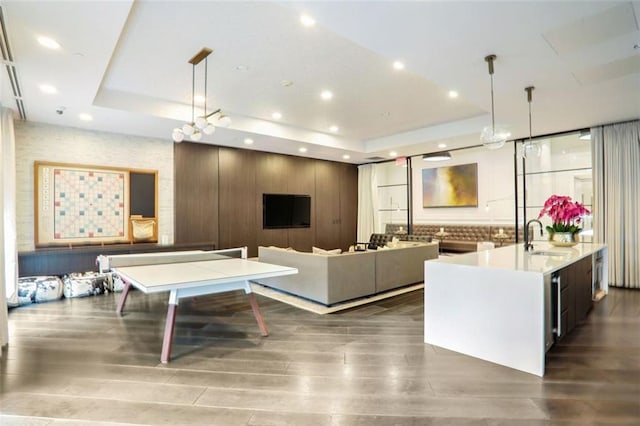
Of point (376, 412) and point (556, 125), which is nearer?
point (376, 412)

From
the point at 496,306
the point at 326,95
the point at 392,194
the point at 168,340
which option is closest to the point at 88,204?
the point at 168,340

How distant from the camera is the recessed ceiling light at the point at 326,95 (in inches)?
186

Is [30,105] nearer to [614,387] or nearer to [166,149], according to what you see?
[166,149]

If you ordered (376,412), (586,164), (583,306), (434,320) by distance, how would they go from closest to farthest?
(376,412) < (434,320) < (583,306) < (586,164)

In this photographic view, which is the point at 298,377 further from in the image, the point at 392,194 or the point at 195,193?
the point at 392,194

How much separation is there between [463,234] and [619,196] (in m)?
3.30

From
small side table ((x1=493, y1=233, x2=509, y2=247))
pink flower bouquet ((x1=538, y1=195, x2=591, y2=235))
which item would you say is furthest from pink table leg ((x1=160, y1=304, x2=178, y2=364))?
small side table ((x1=493, y1=233, x2=509, y2=247))

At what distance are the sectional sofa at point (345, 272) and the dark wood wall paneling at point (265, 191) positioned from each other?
6.26ft

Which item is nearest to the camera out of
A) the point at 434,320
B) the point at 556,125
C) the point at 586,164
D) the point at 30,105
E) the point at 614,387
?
the point at 614,387

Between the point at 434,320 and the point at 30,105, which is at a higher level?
the point at 30,105

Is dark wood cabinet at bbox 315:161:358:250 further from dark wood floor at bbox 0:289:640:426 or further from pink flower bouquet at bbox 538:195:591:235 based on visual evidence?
pink flower bouquet at bbox 538:195:591:235

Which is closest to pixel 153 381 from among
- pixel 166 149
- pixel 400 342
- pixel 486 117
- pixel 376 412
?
pixel 376 412

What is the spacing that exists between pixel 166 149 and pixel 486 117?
19.9 ft

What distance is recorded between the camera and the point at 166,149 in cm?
643
